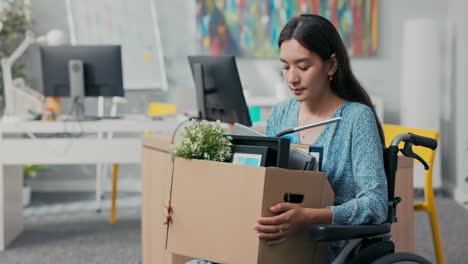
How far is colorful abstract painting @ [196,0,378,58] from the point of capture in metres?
6.17

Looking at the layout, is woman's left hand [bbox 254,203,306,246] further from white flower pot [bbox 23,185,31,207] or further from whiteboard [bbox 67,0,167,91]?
whiteboard [bbox 67,0,167,91]

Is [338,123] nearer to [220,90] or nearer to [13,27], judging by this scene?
[220,90]

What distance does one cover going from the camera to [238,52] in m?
6.20

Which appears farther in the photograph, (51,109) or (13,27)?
(13,27)

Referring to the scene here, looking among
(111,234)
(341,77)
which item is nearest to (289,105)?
(341,77)

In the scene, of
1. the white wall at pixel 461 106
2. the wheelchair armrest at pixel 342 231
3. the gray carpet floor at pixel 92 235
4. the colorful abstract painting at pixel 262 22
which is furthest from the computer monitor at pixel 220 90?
the white wall at pixel 461 106

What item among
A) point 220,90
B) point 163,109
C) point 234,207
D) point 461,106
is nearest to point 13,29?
point 163,109

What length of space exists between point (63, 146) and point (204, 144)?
8.19ft

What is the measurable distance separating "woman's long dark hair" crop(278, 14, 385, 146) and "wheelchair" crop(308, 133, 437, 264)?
10 cm

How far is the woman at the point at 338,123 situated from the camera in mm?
1852

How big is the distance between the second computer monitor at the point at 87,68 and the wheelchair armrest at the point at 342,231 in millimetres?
2655

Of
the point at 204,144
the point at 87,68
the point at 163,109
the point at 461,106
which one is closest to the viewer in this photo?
the point at 204,144

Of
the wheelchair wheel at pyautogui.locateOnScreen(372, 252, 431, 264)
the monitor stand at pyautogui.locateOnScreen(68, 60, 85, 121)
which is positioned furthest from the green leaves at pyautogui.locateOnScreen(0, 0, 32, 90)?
the wheelchair wheel at pyautogui.locateOnScreen(372, 252, 431, 264)

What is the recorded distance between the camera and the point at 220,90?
340cm
